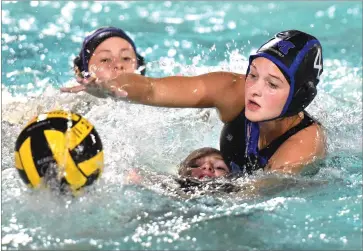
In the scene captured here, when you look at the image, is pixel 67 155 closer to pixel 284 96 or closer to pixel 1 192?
pixel 1 192

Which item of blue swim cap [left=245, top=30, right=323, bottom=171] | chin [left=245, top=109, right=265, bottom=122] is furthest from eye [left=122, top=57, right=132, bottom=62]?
chin [left=245, top=109, right=265, bottom=122]

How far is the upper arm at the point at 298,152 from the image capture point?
10.5ft

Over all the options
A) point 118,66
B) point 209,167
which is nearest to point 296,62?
point 209,167

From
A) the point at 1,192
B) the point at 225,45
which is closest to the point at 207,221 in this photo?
the point at 1,192

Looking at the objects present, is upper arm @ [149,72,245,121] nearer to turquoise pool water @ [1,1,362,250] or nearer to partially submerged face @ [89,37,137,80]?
turquoise pool water @ [1,1,362,250]

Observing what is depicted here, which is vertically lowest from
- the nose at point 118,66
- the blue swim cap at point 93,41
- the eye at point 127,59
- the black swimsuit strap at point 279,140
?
the black swimsuit strap at point 279,140

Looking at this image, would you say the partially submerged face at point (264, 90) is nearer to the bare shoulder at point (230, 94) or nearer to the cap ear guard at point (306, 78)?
the cap ear guard at point (306, 78)

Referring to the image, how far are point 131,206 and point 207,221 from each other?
0.33 metres

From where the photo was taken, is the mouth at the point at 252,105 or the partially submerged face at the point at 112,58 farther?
the partially submerged face at the point at 112,58

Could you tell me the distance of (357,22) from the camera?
7199mm

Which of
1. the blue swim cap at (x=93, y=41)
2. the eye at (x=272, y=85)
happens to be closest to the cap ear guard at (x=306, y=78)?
the eye at (x=272, y=85)

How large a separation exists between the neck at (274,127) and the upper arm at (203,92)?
0.16m

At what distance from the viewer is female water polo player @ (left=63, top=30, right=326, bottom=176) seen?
311 cm

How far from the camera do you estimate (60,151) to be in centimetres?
263
